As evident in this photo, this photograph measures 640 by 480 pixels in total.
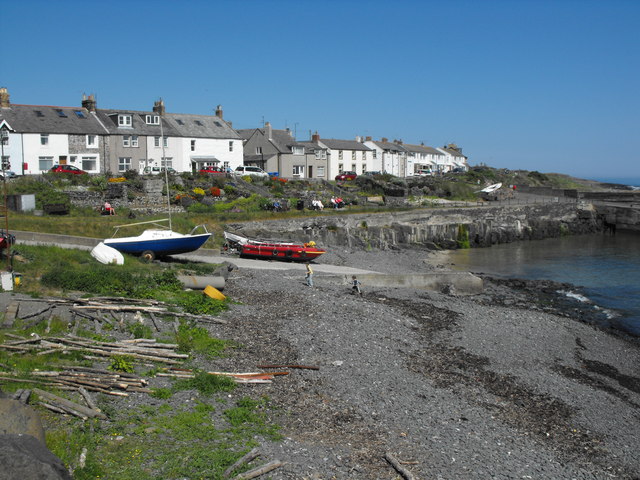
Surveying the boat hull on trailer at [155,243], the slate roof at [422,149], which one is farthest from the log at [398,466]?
the slate roof at [422,149]

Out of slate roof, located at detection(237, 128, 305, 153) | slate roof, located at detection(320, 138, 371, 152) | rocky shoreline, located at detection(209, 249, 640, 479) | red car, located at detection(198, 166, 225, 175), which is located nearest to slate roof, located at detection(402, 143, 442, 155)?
slate roof, located at detection(320, 138, 371, 152)

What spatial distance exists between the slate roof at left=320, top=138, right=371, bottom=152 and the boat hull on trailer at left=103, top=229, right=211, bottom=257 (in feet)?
179

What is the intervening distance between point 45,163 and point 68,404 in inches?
1753

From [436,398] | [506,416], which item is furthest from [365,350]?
[506,416]

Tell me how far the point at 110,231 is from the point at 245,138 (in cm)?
4390

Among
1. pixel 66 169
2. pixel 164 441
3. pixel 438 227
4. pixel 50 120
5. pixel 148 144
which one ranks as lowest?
pixel 164 441

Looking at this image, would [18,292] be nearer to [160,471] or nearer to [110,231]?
[160,471]

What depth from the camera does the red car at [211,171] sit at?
177ft

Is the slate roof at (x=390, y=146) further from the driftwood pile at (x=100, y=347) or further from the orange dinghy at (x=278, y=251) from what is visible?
the driftwood pile at (x=100, y=347)

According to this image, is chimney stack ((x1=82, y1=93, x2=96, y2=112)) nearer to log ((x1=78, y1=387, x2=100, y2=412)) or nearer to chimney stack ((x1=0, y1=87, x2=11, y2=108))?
chimney stack ((x1=0, y1=87, x2=11, y2=108))

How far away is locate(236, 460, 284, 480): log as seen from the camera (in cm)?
927

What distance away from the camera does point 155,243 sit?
85.7 ft

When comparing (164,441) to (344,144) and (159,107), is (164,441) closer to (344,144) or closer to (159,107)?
(159,107)

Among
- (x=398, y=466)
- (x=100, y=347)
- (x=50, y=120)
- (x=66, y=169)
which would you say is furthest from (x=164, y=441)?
(x=50, y=120)
